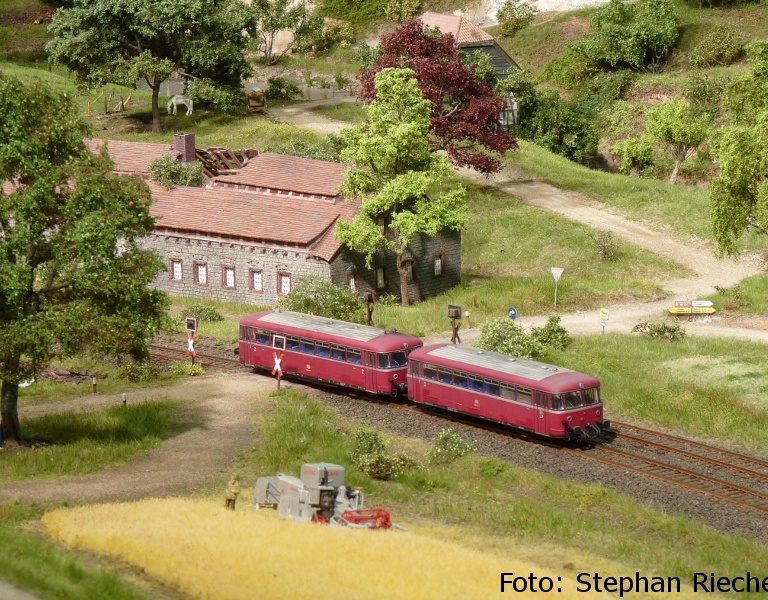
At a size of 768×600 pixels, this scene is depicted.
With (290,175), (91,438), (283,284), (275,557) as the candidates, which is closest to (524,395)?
Answer: (91,438)

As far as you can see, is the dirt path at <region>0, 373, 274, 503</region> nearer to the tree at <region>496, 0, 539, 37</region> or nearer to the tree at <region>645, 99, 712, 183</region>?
the tree at <region>645, 99, 712, 183</region>

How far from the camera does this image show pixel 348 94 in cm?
10231

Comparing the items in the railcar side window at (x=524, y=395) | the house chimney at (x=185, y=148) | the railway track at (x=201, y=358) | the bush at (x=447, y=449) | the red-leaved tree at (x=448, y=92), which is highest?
the red-leaved tree at (x=448, y=92)

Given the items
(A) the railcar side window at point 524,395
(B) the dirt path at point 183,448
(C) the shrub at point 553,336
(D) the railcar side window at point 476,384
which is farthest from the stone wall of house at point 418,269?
(A) the railcar side window at point 524,395

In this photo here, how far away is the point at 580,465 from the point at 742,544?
7726mm

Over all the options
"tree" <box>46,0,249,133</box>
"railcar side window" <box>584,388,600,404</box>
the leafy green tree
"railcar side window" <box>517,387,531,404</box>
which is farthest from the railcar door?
the leafy green tree

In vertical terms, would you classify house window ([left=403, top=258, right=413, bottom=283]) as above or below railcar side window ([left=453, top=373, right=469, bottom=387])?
below

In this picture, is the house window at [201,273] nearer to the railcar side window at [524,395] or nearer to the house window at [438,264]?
the house window at [438,264]

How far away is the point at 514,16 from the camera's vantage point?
115m

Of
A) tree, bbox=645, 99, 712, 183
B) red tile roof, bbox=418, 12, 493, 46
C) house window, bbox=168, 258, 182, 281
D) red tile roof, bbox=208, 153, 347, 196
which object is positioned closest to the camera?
house window, bbox=168, 258, 182, 281

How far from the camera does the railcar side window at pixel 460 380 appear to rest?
47250 mm

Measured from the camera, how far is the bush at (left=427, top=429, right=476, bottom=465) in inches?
1737

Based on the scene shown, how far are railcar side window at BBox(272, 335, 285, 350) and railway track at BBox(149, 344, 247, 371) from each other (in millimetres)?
2842

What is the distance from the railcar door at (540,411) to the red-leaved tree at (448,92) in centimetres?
3105
